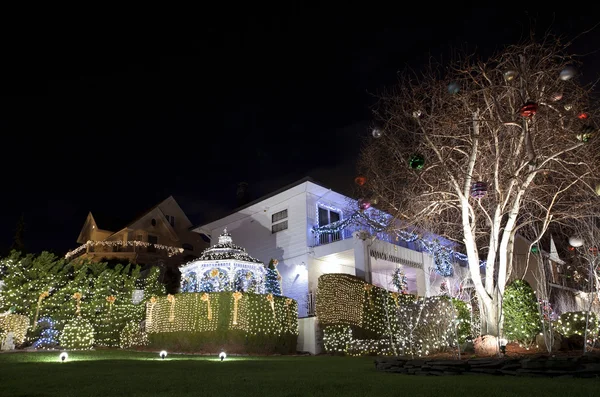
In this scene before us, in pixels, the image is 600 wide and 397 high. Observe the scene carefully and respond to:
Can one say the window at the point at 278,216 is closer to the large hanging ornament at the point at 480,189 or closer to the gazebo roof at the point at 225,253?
Result: the gazebo roof at the point at 225,253

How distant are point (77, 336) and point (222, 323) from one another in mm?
5054

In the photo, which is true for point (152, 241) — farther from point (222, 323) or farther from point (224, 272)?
point (222, 323)

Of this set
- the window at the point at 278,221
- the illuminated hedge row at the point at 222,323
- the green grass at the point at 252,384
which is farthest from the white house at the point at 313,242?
the green grass at the point at 252,384

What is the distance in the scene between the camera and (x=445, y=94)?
12.2 metres

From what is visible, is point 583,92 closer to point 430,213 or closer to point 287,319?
point 430,213

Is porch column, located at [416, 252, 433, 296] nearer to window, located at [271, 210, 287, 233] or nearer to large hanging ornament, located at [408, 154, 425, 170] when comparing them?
window, located at [271, 210, 287, 233]

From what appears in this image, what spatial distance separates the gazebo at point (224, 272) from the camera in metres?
17.4

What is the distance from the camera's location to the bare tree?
11.1 m

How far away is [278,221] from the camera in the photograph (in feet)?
76.1

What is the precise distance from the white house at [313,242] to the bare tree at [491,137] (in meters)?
6.64

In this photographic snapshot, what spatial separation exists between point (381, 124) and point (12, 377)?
1044cm

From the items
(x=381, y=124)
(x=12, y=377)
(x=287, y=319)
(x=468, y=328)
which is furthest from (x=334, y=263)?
(x=12, y=377)

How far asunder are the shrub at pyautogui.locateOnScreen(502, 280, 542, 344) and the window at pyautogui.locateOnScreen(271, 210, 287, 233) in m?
12.1

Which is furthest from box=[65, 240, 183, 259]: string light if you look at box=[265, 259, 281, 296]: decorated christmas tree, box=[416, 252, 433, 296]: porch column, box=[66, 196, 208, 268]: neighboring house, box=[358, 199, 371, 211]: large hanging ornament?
box=[358, 199, 371, 211]: large hanging ornament
